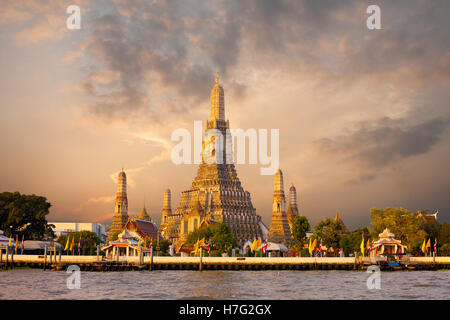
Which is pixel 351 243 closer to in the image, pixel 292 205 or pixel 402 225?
pixel 402 225

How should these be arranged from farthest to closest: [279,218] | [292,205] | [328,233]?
[292,205], [279,218], [328,233]

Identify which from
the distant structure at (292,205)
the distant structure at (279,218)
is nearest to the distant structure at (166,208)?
the distant structure at (279,218)

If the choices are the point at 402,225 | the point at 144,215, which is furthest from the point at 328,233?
the point at 144,215

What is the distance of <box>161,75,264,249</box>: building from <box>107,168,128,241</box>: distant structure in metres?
11.6

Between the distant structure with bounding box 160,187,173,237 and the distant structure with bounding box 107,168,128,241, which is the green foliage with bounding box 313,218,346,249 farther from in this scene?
the distant structure with bounding box 160,187,173,237

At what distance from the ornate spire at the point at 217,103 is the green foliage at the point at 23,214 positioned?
6403cm

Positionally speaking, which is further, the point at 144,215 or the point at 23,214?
the point at 144,215

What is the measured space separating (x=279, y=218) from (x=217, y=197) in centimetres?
1826

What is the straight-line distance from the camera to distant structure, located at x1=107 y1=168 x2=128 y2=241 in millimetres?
151700

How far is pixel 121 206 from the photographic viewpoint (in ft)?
509

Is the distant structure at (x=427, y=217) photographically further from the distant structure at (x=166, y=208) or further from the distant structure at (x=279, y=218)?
the distant structure at (x=166, y=208)

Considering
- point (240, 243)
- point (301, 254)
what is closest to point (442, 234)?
point (301, 254)

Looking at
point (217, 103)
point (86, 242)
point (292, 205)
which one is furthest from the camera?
point (292, 205)
